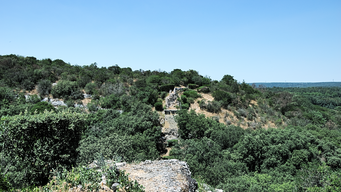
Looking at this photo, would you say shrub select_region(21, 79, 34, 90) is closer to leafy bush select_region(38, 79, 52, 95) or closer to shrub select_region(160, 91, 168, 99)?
leafy bush select_region(38, 79, 52, 95)

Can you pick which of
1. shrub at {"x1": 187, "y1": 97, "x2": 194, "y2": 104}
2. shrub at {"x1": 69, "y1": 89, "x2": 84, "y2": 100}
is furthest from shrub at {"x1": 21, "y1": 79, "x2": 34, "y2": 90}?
shrub at {"x1": 187, "y1": 97, "x2": 194, "y2": 104}

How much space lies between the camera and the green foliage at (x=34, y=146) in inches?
442

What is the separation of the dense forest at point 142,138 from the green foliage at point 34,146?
0.06 meters

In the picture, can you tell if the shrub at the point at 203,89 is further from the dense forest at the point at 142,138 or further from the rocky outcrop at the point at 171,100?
the rocky outcrop at the point at 171,100

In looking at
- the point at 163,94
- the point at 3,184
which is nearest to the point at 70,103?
the point at 163,94

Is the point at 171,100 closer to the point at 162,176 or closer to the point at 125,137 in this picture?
the point at 125,137

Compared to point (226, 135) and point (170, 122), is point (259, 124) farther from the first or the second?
point (170, 122)

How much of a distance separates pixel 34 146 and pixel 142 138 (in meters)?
9.75

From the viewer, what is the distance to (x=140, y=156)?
1570cm

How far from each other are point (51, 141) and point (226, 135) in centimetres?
1806

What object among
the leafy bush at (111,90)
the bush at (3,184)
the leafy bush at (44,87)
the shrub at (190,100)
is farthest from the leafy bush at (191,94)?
the bush at (3,184)

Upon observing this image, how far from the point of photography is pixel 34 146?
11.9 metres

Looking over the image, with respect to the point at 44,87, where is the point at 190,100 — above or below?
below

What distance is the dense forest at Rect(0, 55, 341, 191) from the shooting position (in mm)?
11539
